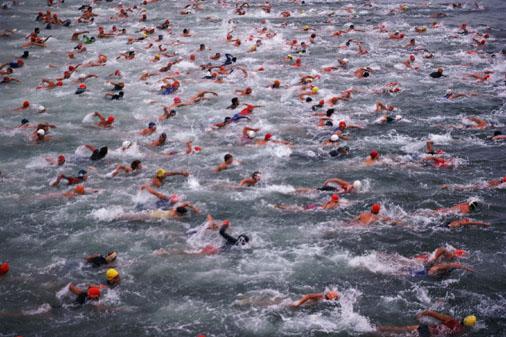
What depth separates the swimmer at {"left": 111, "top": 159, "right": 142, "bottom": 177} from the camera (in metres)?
14.4

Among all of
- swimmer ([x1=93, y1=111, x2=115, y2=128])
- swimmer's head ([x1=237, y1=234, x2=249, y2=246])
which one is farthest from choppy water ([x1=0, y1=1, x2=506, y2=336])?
swimmer ([x1=93, y1=111, x2=115, y2=128])

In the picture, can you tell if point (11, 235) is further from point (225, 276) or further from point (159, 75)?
point (159, 75)

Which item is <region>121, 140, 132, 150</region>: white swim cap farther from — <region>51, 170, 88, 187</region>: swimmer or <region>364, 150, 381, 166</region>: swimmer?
<region>364, 150, 381, 166</region>: swimmer

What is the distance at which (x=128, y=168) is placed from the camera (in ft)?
47.8

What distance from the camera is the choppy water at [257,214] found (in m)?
9.40

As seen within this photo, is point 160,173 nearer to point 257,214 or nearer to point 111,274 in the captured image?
point 257,214

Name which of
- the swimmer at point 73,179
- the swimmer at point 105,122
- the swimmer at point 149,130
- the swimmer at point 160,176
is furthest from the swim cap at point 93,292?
the swimmer at point 105,122

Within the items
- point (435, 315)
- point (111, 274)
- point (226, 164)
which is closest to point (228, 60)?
point (226, 164)

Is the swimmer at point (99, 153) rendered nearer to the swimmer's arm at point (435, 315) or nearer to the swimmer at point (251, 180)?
the swimmer at point (251, 180)

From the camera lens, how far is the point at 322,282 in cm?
1017

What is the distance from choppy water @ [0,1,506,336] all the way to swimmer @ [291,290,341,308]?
146mm

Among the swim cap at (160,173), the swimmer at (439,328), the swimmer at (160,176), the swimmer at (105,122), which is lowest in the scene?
the swimmer at (439,328)

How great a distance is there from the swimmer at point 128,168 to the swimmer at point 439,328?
28.0 ft

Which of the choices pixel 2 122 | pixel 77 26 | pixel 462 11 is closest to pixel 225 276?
pixel 2 122
